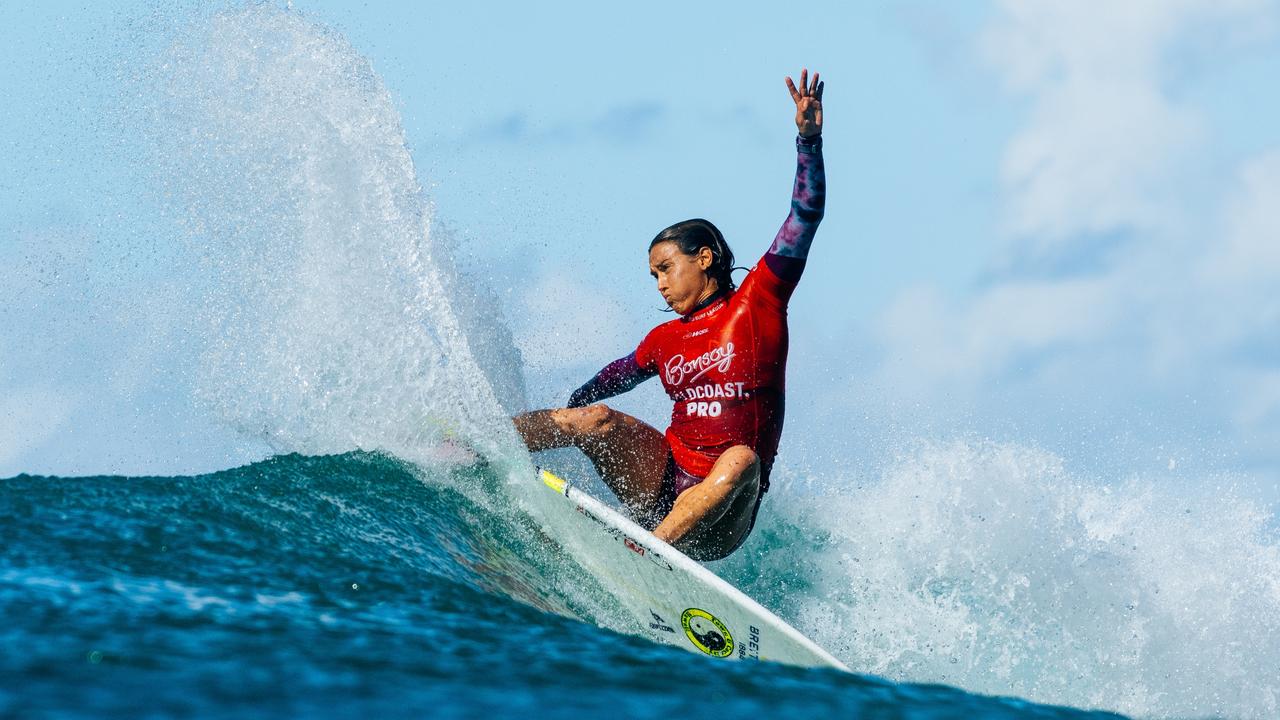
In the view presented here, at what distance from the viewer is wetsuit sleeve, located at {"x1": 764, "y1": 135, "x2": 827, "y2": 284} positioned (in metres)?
6.41

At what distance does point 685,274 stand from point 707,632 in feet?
8.50

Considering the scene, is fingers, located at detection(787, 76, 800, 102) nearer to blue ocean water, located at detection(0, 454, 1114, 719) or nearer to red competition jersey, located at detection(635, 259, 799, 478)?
red competition jersey, located at detection(635, 259, 799, 478)

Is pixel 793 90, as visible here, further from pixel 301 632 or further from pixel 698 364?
pixel 301 632

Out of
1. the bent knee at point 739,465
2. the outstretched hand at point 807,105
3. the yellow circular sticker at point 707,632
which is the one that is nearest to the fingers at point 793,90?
the outstretched hand at point 807,105

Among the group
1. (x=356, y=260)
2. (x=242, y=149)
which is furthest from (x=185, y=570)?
(x=242, y=149)

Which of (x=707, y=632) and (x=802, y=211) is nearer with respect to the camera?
(x=707, y=632)

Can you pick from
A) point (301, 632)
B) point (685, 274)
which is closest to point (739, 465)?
point (685, 274)

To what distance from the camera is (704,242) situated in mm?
7031

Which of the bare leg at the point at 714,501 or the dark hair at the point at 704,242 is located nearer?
the bare leg at the point at 714,501

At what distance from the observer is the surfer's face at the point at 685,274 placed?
6980mm

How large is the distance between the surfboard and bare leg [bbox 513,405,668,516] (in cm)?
82

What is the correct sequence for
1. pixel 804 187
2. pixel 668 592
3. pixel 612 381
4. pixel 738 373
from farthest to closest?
pixel 612 381 → pixel 738 373 → pixel 804 187 → pixel 668 592

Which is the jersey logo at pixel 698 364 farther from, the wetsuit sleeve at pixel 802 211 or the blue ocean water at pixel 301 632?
the blue ocean water at pixel 301 632

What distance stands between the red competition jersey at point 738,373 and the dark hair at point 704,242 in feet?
0.80
